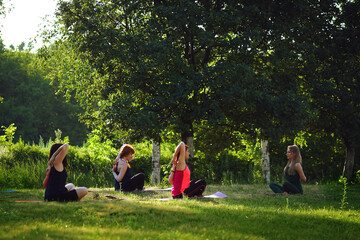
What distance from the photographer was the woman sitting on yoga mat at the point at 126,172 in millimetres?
11883

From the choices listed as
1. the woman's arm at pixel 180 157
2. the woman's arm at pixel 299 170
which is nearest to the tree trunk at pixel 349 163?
the woman's arm at pixel 299 170

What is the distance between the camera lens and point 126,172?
12.2 meters

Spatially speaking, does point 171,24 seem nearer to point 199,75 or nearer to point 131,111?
point 199,75

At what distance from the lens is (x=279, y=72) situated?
16.2m

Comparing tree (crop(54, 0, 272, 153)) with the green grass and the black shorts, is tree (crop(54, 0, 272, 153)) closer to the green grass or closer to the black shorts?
the black shorts

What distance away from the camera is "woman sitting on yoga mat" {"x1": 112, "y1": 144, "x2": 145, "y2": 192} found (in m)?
11.9

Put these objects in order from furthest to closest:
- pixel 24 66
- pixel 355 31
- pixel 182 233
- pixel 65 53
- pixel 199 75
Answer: pixel 24 66 → pixel 65 53 → pixel 355 31 → pixel 199 75 → pixel 182 233

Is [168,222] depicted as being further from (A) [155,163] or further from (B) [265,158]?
(B) [265,158]

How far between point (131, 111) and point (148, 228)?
860 cm

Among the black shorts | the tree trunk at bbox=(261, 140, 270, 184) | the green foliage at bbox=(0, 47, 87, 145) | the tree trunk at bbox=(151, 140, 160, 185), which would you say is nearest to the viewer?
the black shorts

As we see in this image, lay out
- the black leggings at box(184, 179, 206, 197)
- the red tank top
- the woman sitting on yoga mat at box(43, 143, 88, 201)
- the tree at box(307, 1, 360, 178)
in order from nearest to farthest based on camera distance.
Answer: the woman sitting on yoga mat at box(43, 143, 88, 201) → the red tank top → the black leggings at box(184, 179, 206, 197) → the tree at box(307, 1, 360, 178)

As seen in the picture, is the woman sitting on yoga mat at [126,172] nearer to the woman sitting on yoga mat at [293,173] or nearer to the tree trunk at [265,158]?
the woman sitting on yoga mat at [293,173]

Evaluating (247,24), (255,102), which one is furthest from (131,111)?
(247,24)

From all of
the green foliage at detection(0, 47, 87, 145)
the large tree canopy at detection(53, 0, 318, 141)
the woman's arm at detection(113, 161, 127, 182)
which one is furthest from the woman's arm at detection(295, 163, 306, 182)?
the green foliage at detection(0, 47, 87, 145)
